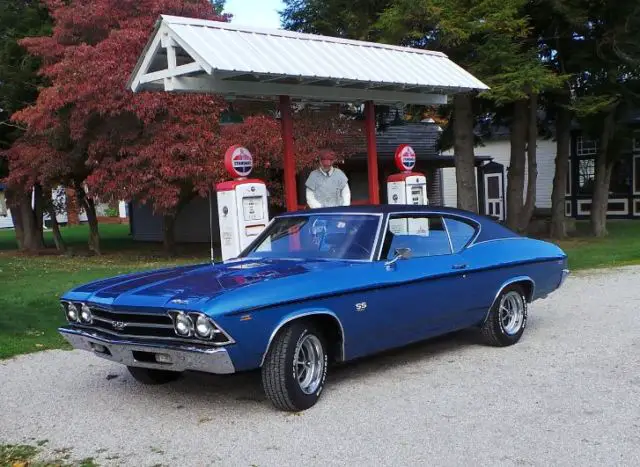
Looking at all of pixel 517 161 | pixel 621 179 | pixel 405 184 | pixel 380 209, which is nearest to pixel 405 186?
pixel 405 184

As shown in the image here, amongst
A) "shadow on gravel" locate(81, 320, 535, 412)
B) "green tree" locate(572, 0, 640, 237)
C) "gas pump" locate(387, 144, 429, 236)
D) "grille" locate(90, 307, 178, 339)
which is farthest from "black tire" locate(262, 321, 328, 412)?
"green tree" locate(572, 0, 640, 237)

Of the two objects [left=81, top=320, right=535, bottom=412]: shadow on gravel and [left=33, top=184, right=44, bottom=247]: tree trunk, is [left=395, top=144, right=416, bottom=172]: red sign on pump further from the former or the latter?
[left=33, top=184, right=44, bottom=247]: tree trunk

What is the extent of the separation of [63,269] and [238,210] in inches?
322

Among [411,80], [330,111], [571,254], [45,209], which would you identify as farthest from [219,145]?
[45,209]

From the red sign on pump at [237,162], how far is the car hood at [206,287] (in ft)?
11.8

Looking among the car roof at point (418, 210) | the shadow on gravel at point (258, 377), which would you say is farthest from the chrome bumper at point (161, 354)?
the car roof at point (418, 210)

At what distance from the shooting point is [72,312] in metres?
5.48

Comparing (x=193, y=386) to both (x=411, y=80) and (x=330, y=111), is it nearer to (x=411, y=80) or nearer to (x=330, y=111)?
(x=411, y=80)

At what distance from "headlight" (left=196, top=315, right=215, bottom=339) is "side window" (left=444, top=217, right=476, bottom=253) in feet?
9.35

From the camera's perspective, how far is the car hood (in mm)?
4711

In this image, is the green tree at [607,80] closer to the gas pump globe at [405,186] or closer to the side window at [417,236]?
the gas pump globe at [405,186]

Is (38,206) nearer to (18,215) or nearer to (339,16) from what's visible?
(18,215)

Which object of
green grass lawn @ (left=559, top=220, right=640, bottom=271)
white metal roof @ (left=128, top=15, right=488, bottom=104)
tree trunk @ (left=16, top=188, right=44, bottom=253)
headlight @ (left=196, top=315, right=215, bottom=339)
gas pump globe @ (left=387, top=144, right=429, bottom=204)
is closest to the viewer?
headlight @ (left=196, top=315, right=215, bottom=339)

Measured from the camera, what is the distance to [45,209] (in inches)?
916
